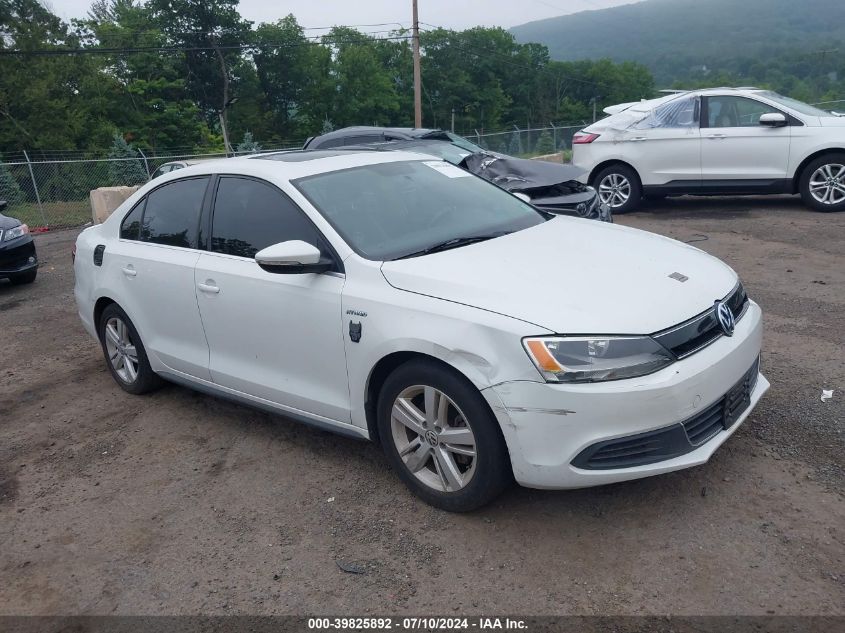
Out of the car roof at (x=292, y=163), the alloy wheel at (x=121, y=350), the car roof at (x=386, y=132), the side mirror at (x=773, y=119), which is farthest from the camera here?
the car roof at (x=386, y=132)

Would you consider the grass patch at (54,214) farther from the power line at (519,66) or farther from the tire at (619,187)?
the power line at (519,66)

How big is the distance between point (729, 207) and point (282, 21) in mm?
67206

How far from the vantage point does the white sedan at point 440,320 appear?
3076mm

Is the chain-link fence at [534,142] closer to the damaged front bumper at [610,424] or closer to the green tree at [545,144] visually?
the green tree at [545,144]

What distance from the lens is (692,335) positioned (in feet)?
10.7

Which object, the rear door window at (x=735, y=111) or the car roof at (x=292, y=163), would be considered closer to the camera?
the car roof at (x=292, y=163)

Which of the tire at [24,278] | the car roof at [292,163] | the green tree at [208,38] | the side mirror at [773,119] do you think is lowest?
the tire at [24,278]

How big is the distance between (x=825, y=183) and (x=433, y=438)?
893 cm

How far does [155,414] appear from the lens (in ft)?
16.7

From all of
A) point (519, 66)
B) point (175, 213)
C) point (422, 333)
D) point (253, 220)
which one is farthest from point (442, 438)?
point (519, 66)

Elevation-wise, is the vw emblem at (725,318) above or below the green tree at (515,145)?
above

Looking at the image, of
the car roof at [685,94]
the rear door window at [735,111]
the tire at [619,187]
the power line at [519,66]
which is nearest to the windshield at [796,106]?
the car roof at [685,94]

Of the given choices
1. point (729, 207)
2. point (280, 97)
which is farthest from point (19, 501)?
point (280, 97)

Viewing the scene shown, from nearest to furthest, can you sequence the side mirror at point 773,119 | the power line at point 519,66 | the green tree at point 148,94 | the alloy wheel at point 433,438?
the alloy wheel at point 433,438 < the side mirror at point 773,119 < the green tree at point 148,94 < the power line at point 519,66
